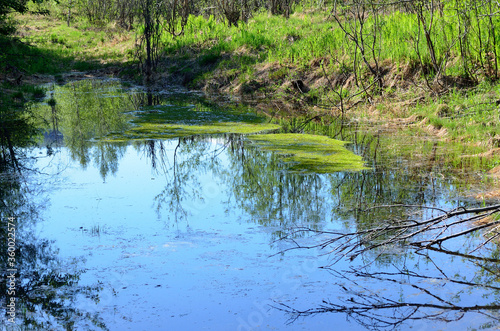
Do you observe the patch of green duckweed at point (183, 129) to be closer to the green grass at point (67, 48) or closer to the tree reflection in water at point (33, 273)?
the tree reflection in water at point (33, 273)

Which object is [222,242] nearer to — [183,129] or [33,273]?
[33,273]

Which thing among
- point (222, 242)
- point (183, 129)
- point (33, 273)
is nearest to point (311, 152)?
point (183, 129)

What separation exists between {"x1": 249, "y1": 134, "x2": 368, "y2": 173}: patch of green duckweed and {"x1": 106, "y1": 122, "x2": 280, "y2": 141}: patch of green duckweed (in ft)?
2.70

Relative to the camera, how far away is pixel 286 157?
27.0 ft

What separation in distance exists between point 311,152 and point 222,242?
393 cm

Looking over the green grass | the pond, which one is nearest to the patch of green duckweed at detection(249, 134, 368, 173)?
the pond

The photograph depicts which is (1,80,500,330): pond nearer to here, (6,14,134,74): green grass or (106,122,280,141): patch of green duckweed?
(106,122,280,141): patch of green duckweed

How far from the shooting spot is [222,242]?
4883 millimetres

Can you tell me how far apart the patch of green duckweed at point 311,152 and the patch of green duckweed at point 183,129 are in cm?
82

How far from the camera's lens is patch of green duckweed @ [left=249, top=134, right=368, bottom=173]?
753cm

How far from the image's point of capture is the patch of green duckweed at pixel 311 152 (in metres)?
7.53

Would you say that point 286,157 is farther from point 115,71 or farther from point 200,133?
point 115,71

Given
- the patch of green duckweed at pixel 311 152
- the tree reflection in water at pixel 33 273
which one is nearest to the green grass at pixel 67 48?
the patch of green duckweed at pixel 311 152

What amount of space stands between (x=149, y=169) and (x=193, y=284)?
3968 mm
